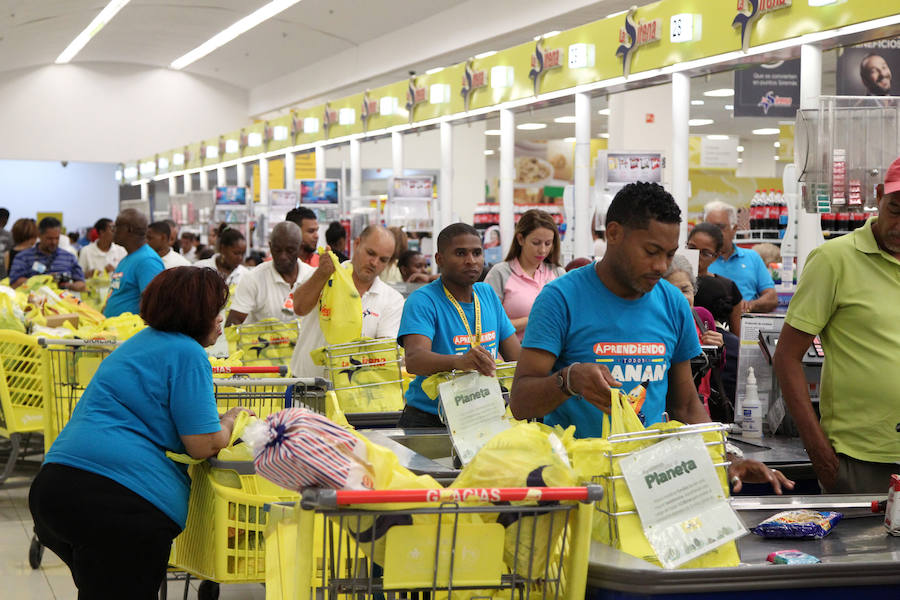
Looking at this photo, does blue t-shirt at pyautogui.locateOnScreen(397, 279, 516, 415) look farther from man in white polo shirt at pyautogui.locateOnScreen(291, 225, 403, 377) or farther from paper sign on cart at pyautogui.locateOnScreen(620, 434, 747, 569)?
paper sign on cart at pyautogui.locateOnScreen(620, 434, 747, 569)

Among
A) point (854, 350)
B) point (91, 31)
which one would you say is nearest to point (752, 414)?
point (854, 350)

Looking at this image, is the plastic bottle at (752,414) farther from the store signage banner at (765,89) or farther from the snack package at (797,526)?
the store signage banner at (765,89)

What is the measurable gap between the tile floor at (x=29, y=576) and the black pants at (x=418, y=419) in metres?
1.61

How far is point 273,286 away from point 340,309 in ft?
4.04

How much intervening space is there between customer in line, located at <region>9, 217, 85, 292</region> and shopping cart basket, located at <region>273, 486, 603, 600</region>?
30.7 feet

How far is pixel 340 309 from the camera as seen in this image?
482 centimetres

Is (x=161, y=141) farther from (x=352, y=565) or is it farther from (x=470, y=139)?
(x=352, y=565)

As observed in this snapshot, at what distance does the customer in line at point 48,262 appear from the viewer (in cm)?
1056

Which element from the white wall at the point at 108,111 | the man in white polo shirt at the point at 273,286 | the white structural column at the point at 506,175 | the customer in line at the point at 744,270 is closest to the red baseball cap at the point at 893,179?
the man in white polo shirt at the point at 273,286

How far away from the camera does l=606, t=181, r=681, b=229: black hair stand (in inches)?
96.0

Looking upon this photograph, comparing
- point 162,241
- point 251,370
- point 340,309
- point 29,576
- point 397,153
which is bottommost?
point 29,576

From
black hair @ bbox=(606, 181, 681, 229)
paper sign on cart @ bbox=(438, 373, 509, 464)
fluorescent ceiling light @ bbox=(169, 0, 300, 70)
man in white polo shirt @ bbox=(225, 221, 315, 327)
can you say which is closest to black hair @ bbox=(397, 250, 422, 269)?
man in white polo shirt @ bbox=(225, 221, 315, 327)

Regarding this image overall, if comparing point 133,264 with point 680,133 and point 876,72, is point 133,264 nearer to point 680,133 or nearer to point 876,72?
point 680,133

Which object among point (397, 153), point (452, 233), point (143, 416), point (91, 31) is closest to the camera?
point (143, 416)
